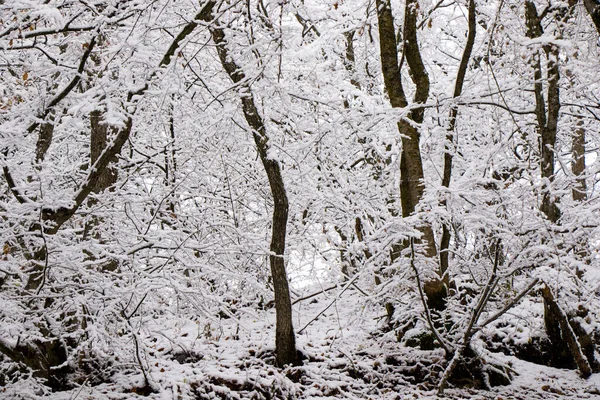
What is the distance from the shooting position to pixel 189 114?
7.66m

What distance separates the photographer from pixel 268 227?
739cm

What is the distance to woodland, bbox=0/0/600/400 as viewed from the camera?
14.1 ft

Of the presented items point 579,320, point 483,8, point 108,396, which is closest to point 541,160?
point 579,320

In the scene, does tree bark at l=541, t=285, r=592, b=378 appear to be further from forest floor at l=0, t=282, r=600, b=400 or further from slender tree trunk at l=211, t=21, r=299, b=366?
slender tree trunk at l=211, t=21, r=299, b=366

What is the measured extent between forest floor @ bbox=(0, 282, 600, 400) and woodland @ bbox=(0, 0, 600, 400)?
0.03 m

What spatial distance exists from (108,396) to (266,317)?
10.8 ft

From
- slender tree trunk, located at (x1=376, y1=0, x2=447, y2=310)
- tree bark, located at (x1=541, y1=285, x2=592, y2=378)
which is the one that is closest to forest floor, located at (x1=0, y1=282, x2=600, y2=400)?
tree bark, located at (x1=541, y1=285, x2=592, y2=378)

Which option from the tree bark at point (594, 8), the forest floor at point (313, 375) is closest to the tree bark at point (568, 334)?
the forest floor at point (313, 375)

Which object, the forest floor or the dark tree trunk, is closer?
the forest floor

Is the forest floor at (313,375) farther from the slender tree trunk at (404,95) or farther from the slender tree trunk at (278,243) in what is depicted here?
the slender tree trunk at (404,95)

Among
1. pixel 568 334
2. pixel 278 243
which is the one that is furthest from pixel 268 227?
pixel 568 334

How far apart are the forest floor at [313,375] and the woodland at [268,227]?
0.10ft

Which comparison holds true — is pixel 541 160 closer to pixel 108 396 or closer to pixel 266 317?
pixel 266 317

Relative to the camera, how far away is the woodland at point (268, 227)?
431 centimetres
